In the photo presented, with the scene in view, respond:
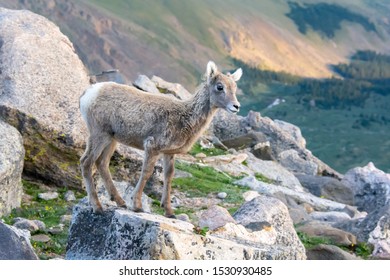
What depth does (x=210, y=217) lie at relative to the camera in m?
24.9

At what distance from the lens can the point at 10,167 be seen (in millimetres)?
26719

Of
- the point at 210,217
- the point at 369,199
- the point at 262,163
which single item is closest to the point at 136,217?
the point at 210,217

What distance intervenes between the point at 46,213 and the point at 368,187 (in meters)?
38.0

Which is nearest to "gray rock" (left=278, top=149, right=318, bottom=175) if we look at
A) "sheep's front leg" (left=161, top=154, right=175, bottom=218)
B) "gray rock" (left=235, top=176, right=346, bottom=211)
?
"gray rock" (left=235, top=176, right=346, bottom=211)

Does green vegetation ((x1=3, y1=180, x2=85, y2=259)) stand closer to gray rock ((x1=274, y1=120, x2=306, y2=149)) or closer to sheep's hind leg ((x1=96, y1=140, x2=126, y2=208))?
sheep's hind leg ((x1=96, y1=140, x2=126, y2=208))

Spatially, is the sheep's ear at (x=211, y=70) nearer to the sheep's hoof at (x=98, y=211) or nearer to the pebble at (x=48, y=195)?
the sheep's hoof at (x=98, y=211)

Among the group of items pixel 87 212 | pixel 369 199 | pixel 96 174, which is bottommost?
pixel 369 199

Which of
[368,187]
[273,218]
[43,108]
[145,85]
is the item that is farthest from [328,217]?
[145,85]

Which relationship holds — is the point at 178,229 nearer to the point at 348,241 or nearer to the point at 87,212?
the point at 87,212

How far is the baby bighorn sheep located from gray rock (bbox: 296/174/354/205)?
36510 mm

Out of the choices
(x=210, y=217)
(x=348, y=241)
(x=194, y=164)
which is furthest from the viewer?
(x=194, y=164)

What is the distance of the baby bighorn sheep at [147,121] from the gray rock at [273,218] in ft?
13.0

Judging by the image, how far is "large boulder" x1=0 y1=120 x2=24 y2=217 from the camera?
26.4 m

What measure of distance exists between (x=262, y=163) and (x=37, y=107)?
27.3 metres
